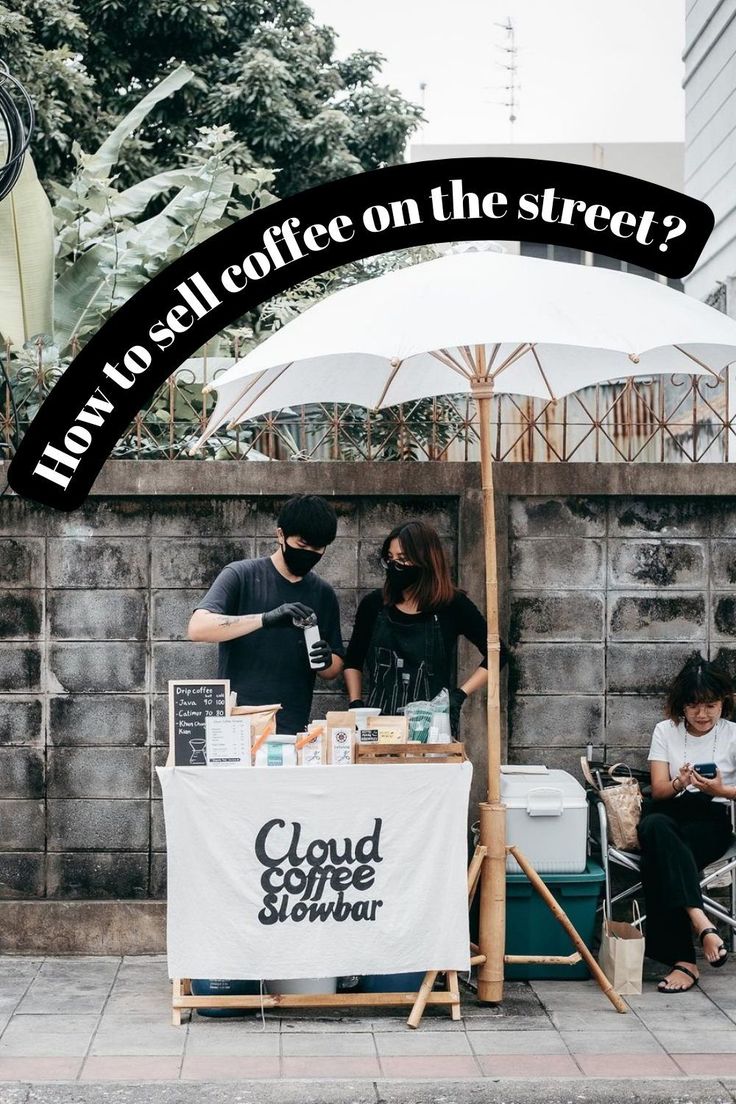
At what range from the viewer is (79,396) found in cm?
631

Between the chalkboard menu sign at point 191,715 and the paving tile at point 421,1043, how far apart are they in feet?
4.27

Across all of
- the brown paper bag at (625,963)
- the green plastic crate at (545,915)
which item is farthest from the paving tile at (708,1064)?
the green plastic crate at (545,915)

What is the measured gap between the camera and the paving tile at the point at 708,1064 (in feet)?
15.5

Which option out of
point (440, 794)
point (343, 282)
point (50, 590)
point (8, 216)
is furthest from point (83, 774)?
point (343, 282)

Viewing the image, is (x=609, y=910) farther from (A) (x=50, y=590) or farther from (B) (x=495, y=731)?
(A) (x=50, y=590)

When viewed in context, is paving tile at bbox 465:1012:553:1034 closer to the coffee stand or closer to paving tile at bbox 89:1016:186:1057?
the coffee stand

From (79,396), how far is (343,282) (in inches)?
244

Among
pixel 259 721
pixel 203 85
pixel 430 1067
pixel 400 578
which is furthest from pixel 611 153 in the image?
pixel 430 1067

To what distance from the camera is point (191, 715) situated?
17.3 ft

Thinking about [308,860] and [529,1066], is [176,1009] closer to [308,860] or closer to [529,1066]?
[308,860]

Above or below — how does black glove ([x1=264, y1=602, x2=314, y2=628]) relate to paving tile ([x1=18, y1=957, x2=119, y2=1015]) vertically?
above

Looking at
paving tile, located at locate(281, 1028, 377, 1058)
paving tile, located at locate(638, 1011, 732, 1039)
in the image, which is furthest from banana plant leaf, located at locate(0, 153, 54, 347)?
paving tile, located at locate(638, 1011, 732, 1039)

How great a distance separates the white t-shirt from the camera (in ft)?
Answer: 19.6

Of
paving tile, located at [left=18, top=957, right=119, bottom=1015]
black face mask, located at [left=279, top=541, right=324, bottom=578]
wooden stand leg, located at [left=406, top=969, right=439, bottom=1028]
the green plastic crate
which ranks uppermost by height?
black face mask, located at [left=279, top=541, right=324, bottom=578]
